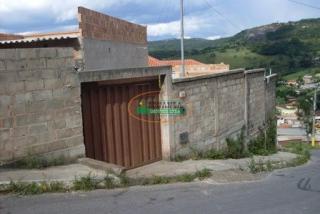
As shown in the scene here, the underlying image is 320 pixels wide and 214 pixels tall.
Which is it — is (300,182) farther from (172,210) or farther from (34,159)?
(34,159)

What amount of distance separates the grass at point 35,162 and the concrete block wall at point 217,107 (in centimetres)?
337

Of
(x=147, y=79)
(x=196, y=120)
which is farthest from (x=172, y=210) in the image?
(x=196, y=120)

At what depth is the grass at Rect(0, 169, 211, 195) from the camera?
551 cm

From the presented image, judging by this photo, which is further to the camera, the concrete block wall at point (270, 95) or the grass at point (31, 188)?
the concrete block wall at point (270, 95)

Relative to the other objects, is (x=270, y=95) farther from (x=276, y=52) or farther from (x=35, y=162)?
(x=276, y=52)

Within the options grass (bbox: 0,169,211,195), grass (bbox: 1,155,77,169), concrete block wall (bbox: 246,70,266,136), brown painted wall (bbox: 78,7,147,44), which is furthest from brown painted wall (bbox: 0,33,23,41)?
grass (bbox: 0,169,211,195)

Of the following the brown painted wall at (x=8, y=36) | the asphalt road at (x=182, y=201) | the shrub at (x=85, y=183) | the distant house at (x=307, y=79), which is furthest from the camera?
the distant house at (x=307, y=79)

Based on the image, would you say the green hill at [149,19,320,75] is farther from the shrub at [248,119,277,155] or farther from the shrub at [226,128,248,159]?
the shrub at [226,128,248,159]

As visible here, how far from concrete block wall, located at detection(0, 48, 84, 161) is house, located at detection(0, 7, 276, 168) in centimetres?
2

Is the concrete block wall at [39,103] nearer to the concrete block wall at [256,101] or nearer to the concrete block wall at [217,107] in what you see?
the concrete block wall at [217,107]

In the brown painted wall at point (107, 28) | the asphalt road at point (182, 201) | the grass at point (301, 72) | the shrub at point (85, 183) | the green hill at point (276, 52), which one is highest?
the green hill at point (276, 52)

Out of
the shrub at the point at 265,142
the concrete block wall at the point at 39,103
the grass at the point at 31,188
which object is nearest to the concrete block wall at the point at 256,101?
the shrub at the point at 265,142

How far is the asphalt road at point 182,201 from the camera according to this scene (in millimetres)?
5176

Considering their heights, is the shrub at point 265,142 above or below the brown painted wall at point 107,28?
below
